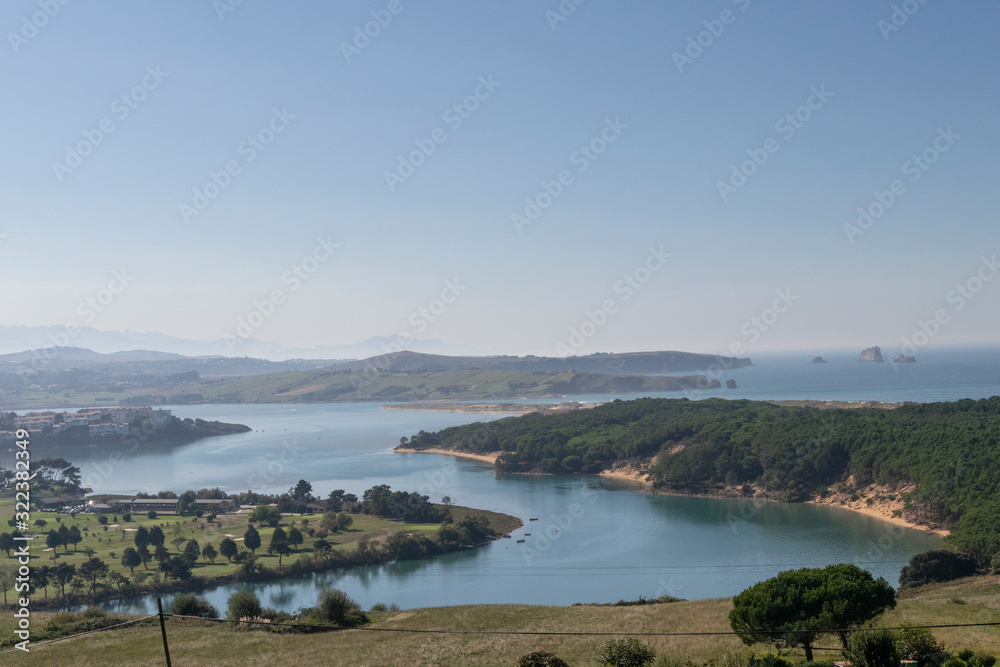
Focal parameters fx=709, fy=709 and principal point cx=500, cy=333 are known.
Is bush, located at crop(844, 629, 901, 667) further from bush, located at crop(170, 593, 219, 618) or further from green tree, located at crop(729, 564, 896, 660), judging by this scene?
bush, located at crop(170, 593, 219, 618)

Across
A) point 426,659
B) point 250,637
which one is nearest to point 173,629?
point 250,637

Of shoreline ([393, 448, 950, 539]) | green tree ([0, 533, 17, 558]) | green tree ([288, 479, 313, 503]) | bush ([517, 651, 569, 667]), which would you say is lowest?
shoreline ([393, 448, 950, 539])

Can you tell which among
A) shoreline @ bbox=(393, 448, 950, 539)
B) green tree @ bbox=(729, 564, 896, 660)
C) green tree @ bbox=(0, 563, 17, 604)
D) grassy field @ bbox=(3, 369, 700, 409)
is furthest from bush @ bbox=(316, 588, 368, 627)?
grassy field @ bbox=(3, 369, 700, 409)

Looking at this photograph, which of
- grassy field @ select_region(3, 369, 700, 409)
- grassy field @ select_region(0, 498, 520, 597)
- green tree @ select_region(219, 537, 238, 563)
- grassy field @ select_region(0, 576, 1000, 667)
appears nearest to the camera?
grassy field @ select_region(0, 576, 1000, 667)

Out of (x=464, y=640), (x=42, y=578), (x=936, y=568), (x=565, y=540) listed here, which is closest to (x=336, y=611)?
(x=464, y=640)

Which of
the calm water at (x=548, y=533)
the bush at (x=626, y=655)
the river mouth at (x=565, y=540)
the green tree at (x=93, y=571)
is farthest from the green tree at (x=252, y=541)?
the bush at (x=626, y=655)

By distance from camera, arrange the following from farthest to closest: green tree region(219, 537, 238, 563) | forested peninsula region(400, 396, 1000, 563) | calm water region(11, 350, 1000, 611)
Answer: forested peninsula region(400, 396, 1000, 563)
green tree region(219, 537, 238, 563)
calm water region(11, 350, 1000, 611)

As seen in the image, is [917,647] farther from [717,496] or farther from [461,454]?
[461,454]
